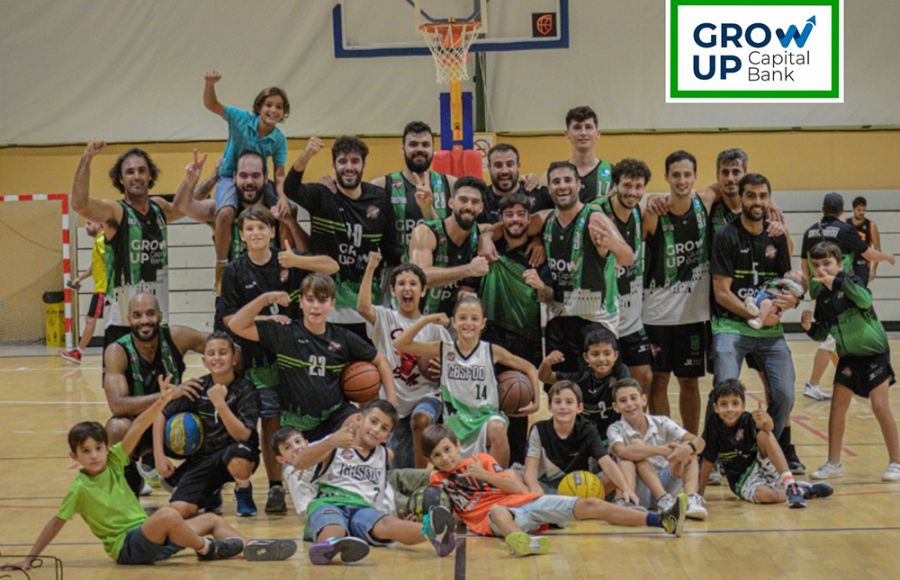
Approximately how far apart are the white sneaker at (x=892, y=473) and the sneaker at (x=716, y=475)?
1108 mm

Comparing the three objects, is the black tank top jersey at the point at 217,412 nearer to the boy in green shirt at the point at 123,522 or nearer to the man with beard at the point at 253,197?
the boy in green shirt at the point at 123,522

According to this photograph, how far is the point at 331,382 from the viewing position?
7148 millimetres

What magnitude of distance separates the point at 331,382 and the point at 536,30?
9.54 m

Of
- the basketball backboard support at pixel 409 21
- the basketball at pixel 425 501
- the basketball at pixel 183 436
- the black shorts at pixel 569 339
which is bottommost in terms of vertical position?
the basketball at pixel 425 501

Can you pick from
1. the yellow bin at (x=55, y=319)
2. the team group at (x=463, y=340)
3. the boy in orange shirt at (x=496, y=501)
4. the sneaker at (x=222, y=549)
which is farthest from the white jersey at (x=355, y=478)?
the yellow bin at (x=55, y=319)

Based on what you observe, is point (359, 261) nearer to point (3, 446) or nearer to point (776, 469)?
point (776, 469)

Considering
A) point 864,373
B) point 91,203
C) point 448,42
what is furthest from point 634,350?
point 448,42

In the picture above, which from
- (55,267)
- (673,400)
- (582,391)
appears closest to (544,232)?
(582,391)

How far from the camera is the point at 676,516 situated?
6.33 m

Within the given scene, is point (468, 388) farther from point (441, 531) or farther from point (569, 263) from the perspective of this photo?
point (441, 531)

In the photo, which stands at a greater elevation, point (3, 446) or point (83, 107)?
point (83, 107)

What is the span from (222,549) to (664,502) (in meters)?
2.64

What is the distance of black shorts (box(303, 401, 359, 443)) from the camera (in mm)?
7082

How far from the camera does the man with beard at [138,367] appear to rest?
7.31m
